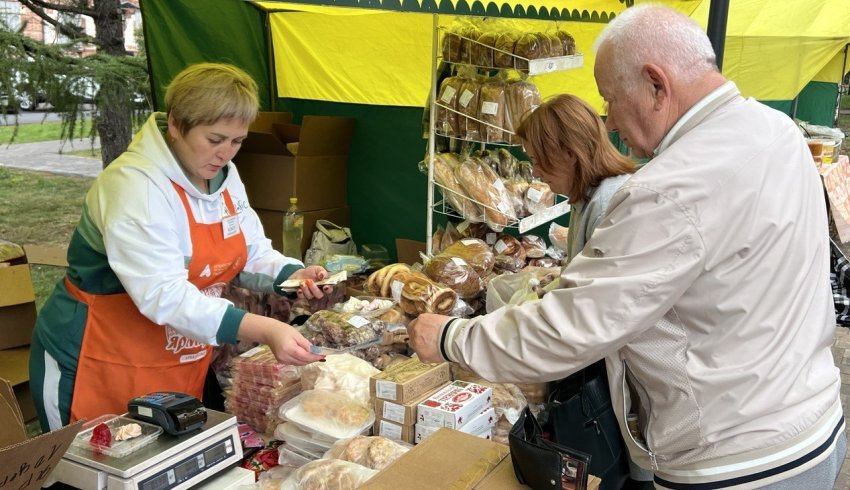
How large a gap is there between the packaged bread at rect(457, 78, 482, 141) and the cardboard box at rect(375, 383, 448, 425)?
1786 millimetres

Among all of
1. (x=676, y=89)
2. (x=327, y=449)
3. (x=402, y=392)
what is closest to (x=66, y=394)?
(x=327, y=449)

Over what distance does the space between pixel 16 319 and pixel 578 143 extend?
2.99m

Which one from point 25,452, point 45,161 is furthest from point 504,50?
point 45,161

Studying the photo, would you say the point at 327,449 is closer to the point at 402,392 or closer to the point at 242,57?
the point at 402,392

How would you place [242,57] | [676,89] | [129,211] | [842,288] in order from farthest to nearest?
1. [242,57]
2. [842,288]
3. [129,211]
4. [676,89]

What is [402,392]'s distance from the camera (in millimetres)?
2027

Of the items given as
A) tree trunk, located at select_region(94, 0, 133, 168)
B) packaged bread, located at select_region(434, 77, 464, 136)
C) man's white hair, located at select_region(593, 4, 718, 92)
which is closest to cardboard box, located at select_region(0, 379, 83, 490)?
man's white hair, located at select_region(593, 4, 718, 92)

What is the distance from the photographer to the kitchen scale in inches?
61.8

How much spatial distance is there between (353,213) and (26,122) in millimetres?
2494

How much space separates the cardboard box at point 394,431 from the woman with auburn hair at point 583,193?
507 millimetres

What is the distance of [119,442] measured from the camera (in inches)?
65.6

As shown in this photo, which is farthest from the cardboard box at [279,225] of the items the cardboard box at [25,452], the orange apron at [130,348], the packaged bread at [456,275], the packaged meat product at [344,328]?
the cardboard box at [25,452]

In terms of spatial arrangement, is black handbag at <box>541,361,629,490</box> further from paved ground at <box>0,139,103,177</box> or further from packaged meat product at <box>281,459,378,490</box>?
paved ground at <box>0,139,103,177</box>

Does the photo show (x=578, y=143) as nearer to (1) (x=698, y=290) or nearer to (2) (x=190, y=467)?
(1) (x=698, y=290)
